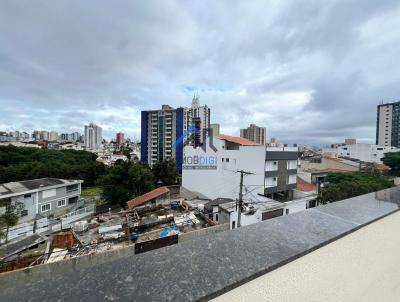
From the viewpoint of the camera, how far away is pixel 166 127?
33.6 m

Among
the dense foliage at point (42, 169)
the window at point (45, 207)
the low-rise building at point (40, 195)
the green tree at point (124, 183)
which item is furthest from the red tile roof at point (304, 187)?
the dense foliage at point (42, 169)

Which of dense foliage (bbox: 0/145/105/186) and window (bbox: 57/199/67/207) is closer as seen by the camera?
window (bbox: 57/199/67/207)

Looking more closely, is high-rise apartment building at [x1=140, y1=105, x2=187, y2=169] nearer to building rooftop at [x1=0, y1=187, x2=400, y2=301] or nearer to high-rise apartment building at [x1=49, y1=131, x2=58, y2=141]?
building rooftop at [x1=0, y1=187, x2=400, y2=301]

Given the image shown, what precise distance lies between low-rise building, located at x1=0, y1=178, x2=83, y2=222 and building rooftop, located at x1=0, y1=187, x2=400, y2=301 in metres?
14.6

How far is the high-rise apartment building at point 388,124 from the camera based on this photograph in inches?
1594

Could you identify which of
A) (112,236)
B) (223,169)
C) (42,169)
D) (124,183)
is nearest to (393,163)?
(223,169)

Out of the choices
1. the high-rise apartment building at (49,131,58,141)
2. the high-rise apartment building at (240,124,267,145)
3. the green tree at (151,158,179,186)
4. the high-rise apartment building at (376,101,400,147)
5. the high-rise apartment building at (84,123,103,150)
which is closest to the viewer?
the green tree at (151,158,179,186)

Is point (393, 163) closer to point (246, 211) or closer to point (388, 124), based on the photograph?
point (246, 211)

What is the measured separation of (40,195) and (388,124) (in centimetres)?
5567

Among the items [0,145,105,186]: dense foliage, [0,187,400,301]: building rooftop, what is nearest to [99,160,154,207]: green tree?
[0,145,105,186]: dense foliage

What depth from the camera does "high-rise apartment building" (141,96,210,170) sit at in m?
32.8

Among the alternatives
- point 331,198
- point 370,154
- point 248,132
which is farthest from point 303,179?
point 248,132

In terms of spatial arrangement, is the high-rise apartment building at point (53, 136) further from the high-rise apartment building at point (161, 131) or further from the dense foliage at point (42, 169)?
the high-rise apartment building at point (161, 131)

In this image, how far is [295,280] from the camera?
2.70 ft
